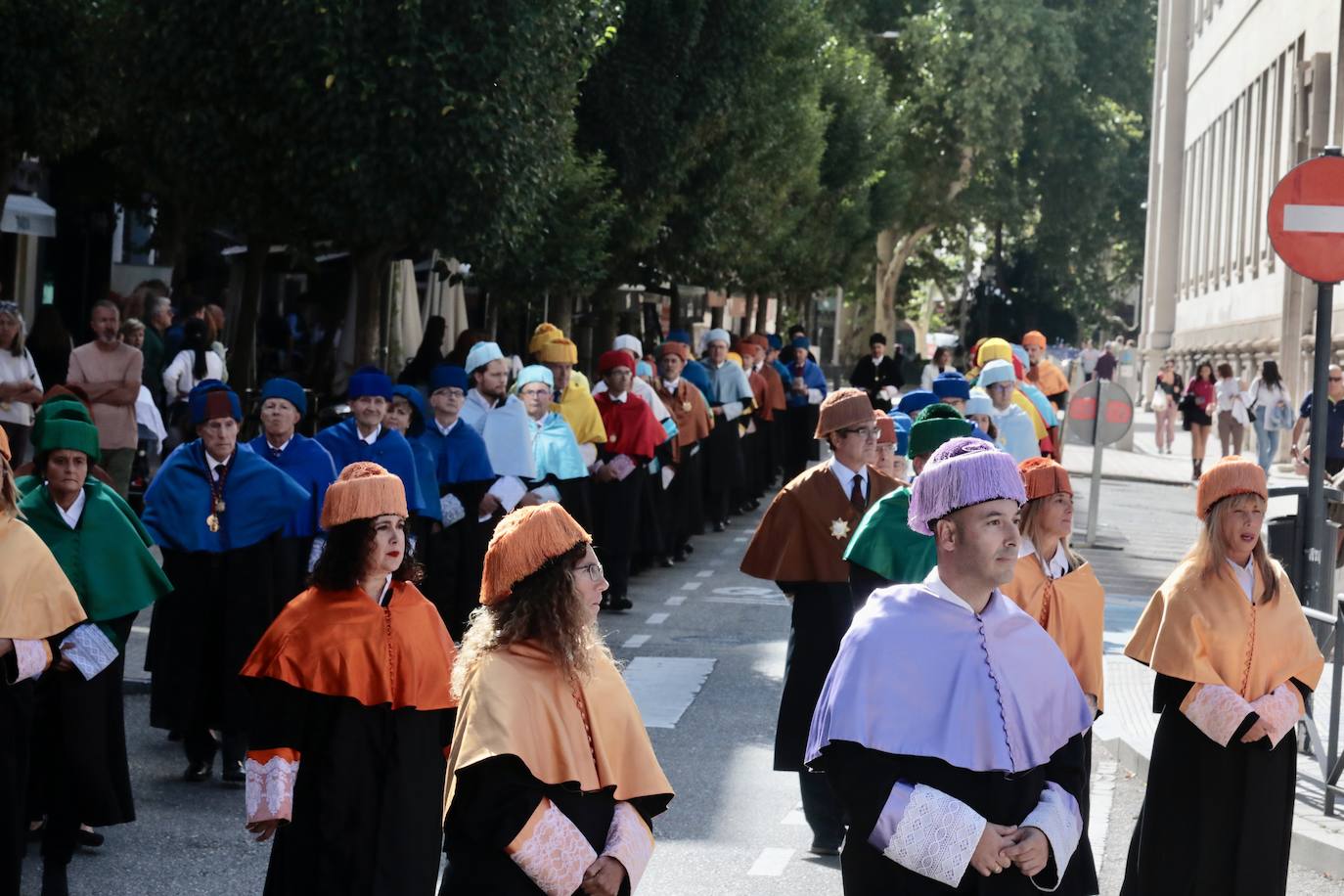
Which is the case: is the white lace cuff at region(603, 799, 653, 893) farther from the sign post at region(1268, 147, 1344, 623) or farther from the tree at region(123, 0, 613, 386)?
the tree at region(123, 0, 613, 386)

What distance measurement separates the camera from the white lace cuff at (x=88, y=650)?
6941 millimetres

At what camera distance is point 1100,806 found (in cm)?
890

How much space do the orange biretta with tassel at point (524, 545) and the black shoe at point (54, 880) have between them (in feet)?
9.20

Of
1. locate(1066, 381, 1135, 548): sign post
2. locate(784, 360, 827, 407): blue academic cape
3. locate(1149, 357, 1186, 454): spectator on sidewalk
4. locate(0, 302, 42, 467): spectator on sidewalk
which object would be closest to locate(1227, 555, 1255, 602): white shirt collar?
locate(0, 302, 42, 467): spectator on sidewalk

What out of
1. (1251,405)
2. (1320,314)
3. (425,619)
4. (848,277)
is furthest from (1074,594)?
(848,277)

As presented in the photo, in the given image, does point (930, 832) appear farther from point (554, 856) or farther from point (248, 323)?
point (248, 323)

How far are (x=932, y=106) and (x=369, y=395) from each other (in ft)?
154

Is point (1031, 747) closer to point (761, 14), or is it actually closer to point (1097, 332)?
point (761, 14)

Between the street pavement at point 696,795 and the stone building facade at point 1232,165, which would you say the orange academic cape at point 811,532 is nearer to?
the street pavement at point 696,795

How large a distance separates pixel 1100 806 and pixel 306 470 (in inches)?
145

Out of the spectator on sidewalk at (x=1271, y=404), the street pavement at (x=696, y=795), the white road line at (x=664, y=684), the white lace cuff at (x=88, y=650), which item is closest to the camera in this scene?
the white lace cuff at (x=88, y=650)

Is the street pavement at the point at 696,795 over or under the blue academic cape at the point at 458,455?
under

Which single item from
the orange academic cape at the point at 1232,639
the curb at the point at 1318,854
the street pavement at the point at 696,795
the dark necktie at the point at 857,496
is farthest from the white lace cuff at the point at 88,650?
the curb at the point at 1318,854

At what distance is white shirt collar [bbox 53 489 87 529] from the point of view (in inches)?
285
